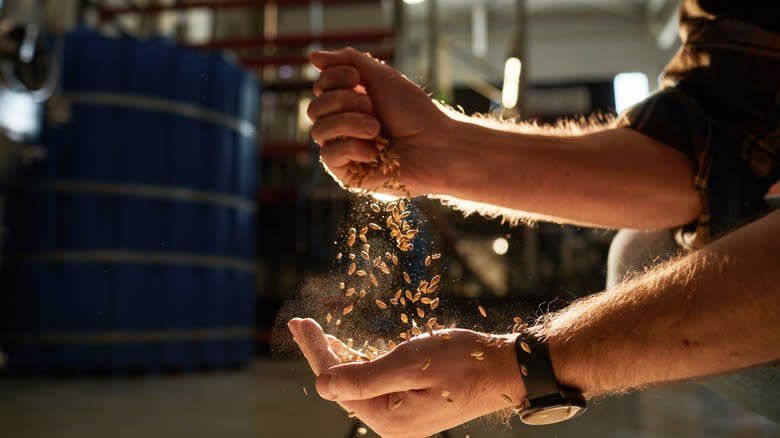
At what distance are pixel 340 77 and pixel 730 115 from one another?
63 centimetres

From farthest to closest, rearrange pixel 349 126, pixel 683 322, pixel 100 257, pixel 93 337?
pixel 100 257 < pixel 93 337 < pixel 349 126 < pixel 683 322

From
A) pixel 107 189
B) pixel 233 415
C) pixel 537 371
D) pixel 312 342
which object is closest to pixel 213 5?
pixel 107 189

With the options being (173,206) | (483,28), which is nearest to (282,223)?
(173,206)

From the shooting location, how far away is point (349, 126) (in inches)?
26.8

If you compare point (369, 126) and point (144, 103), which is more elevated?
point (144, 103)

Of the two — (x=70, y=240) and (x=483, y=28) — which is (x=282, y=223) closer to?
(x=70, y=240)

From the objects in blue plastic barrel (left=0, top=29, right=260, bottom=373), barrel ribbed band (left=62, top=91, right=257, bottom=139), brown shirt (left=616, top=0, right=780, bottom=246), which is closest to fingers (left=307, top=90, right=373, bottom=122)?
brown shirt (left=616, top=0, right=780, bottom=246)

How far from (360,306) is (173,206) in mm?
2986

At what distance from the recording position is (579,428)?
177cm

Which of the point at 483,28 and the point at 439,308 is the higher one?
the point at 483,28

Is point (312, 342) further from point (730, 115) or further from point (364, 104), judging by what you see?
point (730, 115)

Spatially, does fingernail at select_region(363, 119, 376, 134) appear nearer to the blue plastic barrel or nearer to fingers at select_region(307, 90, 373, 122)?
fingers at select_region(307, 90, 373, 122)

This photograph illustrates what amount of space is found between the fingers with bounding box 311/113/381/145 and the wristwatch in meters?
0.30

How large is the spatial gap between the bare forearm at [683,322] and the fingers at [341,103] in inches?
13.4
